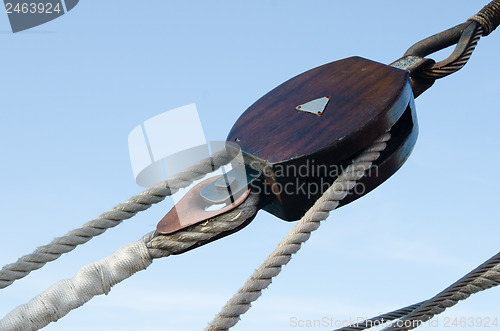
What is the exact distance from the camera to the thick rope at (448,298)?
1.71m

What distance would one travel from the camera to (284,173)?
172 centimetres

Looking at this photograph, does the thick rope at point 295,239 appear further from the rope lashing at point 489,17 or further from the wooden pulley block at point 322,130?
the rope lashing at point 489,17

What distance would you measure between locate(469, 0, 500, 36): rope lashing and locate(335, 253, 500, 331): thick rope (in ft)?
2.99

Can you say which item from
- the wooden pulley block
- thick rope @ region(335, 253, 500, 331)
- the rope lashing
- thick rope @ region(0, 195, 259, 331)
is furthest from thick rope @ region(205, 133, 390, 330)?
the rope lashing

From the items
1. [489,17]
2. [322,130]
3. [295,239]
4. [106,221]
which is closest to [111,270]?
[106,221]

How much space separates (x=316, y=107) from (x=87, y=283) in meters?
0.76

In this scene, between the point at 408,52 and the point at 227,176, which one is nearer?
the point at 227,176

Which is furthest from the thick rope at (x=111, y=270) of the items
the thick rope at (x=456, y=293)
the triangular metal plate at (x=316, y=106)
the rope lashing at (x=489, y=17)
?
the rope lashing at (x=489, y=17)

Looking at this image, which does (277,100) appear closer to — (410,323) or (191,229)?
(191,229)

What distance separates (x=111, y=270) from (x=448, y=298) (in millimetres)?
827

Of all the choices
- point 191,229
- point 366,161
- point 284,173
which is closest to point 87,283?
point 191,229

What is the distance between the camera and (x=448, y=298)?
173 cm

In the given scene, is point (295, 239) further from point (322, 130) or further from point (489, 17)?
point (489, 17)

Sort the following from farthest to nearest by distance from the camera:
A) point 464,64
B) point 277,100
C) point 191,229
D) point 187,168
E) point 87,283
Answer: point 464,64
point 277,100
point 187,168
point 191,229
point 87,283
